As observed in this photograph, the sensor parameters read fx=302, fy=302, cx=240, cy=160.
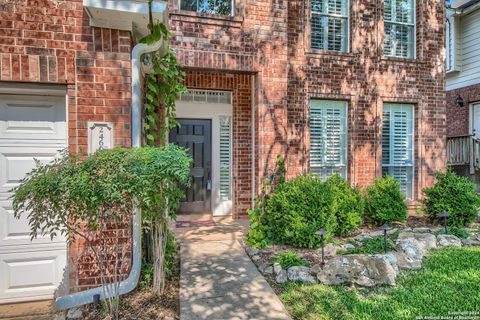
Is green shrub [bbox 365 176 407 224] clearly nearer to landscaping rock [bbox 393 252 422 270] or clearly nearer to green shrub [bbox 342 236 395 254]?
green shrub [bbox 342 236 395 254]

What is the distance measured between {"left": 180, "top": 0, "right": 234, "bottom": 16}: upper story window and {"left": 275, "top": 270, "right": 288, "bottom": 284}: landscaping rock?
14.5 feet

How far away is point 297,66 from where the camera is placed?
20.1ft

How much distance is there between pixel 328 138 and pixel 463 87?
6209mm

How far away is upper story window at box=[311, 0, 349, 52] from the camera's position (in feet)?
20.9

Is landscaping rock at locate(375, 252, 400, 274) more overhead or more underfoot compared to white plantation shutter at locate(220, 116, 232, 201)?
more underfoot

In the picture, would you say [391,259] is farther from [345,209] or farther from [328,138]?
[328,138]

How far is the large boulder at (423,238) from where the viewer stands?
4.52 meters

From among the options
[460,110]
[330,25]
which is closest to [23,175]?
[330,25]

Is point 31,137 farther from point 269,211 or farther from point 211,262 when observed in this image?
point 269,211

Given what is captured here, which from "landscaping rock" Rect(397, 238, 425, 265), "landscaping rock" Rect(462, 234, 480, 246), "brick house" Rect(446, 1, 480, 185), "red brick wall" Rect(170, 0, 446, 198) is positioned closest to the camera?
"landscaping rock" Rect(397, 238, 425, 265)

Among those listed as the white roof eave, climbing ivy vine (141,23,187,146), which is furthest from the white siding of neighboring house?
the white roof eave

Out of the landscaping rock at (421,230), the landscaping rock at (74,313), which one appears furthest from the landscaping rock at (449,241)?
the landscaping rock at (74,313)

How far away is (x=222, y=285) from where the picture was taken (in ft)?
10.8

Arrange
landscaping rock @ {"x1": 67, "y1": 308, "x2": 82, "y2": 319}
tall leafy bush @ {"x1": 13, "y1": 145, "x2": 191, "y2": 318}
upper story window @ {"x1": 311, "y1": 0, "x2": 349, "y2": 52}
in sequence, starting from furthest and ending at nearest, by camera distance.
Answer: upper story window @ {"x1": 311, "y1": 0, "x2": 349, "y2": 52} < landscaping rock @ {"x1": 67, "y1": 308, "x2": 82, "y2": 319} < tall leafy bush @ {"x1": 13, "y1": 145, "x2": 191, "y2": 318}
